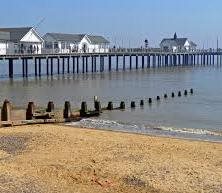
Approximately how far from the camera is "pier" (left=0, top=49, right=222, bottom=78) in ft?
207

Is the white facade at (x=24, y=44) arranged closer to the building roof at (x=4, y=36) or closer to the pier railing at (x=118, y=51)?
the building roof at (x=4, y=36)

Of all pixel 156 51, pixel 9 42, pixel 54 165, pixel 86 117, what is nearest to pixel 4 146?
pixel 54 165

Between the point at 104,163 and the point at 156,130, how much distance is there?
27.9ft

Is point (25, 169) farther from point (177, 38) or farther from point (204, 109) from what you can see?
point (177, 38)

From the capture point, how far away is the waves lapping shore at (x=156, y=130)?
19.9 m

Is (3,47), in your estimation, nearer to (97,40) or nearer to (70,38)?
(70,38)

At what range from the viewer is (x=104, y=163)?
43.6ft

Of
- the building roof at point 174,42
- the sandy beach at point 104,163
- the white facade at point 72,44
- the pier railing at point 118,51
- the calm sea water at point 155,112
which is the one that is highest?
the building roof at point 174,42

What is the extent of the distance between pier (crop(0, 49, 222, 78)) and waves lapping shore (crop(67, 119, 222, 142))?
34591 millimetres

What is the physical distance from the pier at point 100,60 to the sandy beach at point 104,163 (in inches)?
1593

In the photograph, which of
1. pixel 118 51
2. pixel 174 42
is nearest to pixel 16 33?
pixel 118 51

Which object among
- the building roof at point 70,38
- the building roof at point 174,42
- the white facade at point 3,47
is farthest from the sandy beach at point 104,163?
the building roof at point 174,42

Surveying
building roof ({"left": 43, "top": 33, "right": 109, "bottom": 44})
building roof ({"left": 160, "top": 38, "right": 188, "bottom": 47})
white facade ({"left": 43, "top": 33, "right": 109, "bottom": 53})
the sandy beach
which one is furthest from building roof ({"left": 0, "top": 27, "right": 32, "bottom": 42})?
building roof ({"left": 160, "top": 38, "right": 188, "bottom": 47})

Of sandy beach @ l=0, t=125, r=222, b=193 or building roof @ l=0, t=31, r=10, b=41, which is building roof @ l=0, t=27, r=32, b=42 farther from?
sandy beach @ l=0, t=125, r=222, b=193
